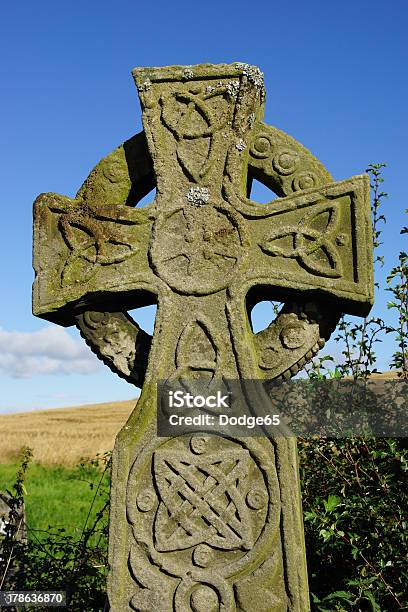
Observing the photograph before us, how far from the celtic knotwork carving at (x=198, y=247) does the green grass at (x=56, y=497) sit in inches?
189

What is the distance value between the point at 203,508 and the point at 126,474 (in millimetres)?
430

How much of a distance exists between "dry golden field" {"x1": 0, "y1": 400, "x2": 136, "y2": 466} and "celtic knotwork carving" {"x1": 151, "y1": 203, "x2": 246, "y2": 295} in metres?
8.15

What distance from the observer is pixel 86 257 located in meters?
3.88

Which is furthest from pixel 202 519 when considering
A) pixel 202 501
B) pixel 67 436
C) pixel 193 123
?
pixel 67 436

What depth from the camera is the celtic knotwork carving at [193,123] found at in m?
3.79

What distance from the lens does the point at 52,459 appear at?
16219mm

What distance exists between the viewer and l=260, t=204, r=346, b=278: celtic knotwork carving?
3.58m

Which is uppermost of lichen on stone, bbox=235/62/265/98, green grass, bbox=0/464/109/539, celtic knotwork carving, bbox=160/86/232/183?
lichen on stone, bbox=235/62/265/98

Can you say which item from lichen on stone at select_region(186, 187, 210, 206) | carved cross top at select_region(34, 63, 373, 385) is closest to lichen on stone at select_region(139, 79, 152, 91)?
carved cross top at select_region(34, 63, 373, 385)

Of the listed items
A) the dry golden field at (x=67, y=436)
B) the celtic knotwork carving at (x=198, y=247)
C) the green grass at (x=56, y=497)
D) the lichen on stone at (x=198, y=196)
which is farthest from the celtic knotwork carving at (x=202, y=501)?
the dry golden field at (x=67, y=436)

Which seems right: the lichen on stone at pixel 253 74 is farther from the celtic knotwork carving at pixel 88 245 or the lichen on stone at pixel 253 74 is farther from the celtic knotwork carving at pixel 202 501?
the celtic knotwork carving at pixel 202 501

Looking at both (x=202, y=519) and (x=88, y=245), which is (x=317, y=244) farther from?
(x=202, y=519)

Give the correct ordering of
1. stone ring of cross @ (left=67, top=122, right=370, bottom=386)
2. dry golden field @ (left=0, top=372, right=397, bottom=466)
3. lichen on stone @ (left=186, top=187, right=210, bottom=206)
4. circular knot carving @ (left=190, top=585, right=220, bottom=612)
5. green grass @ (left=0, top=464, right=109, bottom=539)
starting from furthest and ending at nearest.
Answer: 1. dry golden field @ (left=0, top=372, right=397, bottom=466)
2. green grass @ (left=0, top=464, right=109, bottom=539)
3. lichen on stone @ (left=186, top=187, right=210, bottom=206)
4. stone ring of cross @ (left=67, top=122, right=370, bottom=386)
5. circular knot carving @ (left=190, top=585, right=220, bottom=612)

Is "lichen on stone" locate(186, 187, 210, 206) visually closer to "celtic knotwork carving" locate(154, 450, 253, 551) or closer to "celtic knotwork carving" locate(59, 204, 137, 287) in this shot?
"celtic knotwork carving" locate(59, 204, 137, 287)
